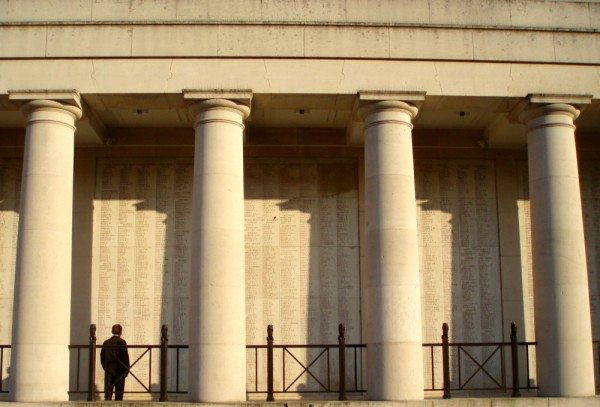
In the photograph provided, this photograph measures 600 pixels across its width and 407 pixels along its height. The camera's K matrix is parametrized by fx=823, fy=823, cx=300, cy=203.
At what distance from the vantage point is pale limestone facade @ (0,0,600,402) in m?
21.4

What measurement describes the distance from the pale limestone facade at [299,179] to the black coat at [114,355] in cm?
138

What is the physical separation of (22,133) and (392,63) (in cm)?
1247

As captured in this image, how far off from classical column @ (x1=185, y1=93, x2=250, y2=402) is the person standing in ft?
8.19

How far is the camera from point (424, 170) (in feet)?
89.7

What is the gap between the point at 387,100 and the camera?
73.6ft

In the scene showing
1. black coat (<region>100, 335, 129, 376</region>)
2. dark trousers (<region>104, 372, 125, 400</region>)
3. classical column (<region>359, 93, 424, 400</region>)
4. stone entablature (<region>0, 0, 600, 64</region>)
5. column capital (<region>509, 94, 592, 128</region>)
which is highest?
stone entablature (<region>0, 0, 600, 64</region>)

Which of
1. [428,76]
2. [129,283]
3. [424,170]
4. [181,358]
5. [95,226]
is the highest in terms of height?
[428,76]

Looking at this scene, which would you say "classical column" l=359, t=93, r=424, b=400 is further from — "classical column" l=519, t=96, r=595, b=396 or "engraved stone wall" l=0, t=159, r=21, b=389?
"engraved stone wall" l=0, t=159, r=21, b=389

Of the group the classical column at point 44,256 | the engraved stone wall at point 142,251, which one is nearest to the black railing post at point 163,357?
the classical column at point 44,256

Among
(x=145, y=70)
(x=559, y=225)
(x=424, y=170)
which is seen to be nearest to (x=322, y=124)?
(x=424, y=170)

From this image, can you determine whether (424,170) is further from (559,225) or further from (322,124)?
(559,225)

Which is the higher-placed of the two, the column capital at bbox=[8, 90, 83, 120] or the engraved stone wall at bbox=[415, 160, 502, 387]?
the column capital at bbox=[8, 90, 83, 120]

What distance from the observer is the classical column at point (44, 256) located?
20.8m

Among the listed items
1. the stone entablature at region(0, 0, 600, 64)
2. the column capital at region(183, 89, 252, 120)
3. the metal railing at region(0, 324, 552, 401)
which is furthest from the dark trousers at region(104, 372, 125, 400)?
the stone entablature at region(0, 0, 600, 64)
